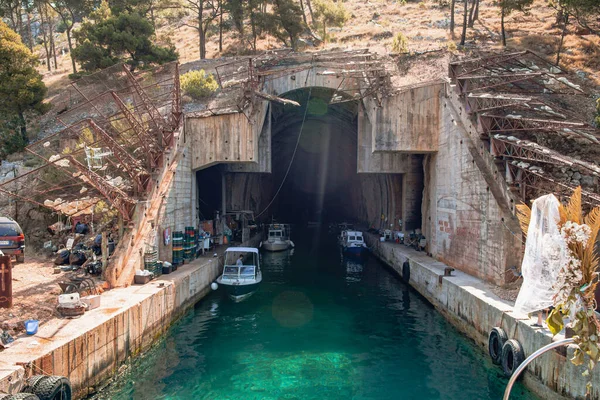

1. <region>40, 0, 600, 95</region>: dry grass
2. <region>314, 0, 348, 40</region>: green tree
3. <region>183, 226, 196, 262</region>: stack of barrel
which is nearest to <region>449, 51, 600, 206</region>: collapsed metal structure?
<region>40, 0, 600, 95</region>: dry grass

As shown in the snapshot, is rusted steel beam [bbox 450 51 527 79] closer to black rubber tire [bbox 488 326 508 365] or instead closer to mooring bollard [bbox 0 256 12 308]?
black rubber tire [bbox 488 326 508 365]

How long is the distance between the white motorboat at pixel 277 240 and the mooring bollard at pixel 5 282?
28887 millimetres

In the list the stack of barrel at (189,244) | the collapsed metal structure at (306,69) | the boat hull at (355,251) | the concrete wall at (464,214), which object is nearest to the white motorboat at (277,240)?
the boat hull at (355,251)

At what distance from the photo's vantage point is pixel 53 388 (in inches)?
424

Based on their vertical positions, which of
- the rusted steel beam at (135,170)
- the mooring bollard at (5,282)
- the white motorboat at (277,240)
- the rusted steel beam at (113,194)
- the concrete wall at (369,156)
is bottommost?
the white motorboat at (277,240)

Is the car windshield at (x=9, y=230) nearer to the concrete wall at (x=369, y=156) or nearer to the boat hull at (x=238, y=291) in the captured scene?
the boat hull at (x=238, y=291)

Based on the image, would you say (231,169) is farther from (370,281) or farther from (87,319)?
(87,319)

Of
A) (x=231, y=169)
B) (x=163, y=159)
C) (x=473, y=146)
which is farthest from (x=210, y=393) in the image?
(x=231, y=169)

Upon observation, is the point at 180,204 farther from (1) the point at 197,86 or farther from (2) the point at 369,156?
(2) the point at 369,156

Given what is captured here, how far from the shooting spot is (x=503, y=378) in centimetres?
1503

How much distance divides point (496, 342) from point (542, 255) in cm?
1099

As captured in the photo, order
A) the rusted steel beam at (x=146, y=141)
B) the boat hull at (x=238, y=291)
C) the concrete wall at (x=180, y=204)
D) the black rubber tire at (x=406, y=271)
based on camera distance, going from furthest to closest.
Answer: the black rubber tire at (x=406, y=271) < the boat hull at (x=238, y=291) < the concrete wall at (x=180, y=204) < the rusted steel beam at (x=146, y=141)

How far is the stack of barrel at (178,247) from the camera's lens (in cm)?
2500

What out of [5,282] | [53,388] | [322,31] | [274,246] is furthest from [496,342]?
[322,31]
